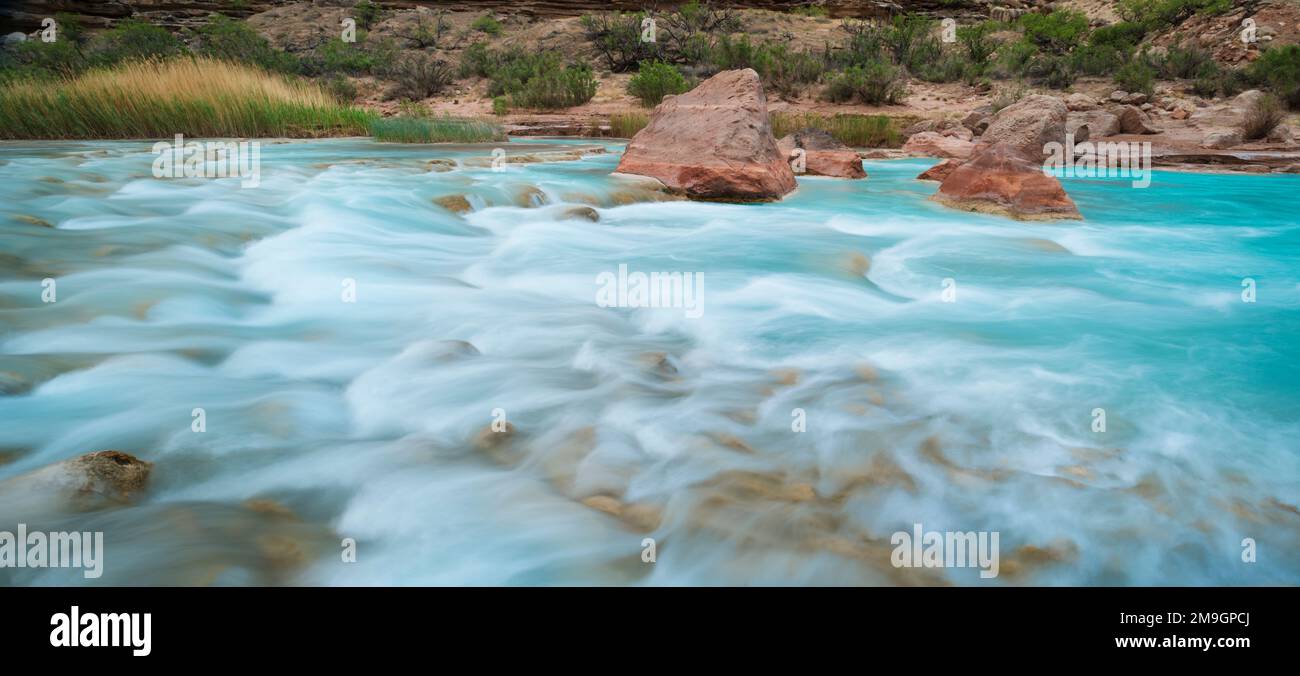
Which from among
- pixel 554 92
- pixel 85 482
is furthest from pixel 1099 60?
pixel 85 482

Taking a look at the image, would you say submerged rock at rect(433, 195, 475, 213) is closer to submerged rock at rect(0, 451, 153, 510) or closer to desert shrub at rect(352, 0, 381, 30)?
submerged rock at rect(0, 451, 153, 510)

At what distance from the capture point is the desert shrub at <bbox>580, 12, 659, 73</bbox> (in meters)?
21.4

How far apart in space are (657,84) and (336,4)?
1854cm

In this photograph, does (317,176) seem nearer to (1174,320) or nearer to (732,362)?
(732,362)

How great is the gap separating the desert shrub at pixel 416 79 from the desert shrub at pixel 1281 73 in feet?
62.5

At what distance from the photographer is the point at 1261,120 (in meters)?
11.9

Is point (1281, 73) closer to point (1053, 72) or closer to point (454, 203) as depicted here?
point (1053, 72)

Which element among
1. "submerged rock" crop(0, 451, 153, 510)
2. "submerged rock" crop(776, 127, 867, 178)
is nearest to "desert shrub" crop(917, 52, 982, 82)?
"submerged rock" crop(776, 127, 867, 178)

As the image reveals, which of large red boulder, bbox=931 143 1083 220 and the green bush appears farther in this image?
the green bush

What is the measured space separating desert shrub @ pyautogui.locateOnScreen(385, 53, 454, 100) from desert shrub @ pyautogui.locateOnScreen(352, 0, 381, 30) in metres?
7.61

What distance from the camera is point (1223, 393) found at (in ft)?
9.09
